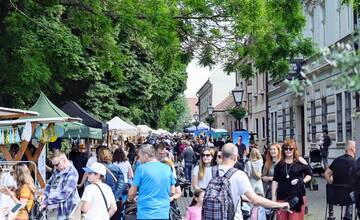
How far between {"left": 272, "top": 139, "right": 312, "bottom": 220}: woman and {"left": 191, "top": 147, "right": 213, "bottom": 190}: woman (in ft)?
3.84

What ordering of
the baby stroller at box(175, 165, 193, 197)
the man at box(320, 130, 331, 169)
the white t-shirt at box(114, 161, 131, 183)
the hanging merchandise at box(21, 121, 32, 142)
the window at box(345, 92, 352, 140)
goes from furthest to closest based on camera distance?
the man at box(320, 130, 331, 169), the window at box(345, 92, 352, 140), the baby stroller at box(175, 165, 193, 197), the white t-shirt at box(114, 161, 131, 183), the hanging merchandise at box(21, 121, 32, 142)

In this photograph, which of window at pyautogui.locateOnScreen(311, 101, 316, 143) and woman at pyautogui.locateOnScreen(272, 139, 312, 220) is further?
window at pyautogui.locateOnScreen(311, 101, 316, 143)

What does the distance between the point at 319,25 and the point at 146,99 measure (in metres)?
12.7

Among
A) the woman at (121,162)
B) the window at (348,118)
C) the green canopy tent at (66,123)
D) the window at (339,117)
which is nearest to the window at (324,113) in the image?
the window at (339,117)

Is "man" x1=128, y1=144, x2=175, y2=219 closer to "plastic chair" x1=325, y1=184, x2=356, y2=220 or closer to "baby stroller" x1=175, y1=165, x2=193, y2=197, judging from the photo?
"plastic chair" x1=325, y1=184, x2=356, y2=220

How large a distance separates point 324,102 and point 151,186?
79.6 ft

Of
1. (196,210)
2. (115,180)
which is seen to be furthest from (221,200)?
(115,180)

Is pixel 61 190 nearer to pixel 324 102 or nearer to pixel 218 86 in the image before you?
pixel 324 102

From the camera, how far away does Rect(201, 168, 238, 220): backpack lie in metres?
7.42

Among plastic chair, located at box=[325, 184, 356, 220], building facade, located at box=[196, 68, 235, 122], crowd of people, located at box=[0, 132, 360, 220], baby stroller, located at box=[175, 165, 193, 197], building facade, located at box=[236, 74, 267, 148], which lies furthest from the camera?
building facade, located at box=[196, 68, 235, 122]

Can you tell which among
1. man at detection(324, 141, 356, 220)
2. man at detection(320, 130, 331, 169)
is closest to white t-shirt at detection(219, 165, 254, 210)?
man at detection(324, 141, 356, 220)

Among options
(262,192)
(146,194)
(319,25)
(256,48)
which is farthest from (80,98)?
(146,194)

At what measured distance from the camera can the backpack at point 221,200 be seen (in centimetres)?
742

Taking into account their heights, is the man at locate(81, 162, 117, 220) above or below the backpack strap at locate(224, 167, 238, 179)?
below
